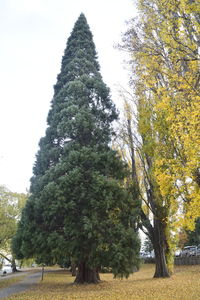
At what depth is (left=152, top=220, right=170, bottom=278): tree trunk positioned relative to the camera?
16828 mm

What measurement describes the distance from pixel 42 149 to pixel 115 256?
24.6ft

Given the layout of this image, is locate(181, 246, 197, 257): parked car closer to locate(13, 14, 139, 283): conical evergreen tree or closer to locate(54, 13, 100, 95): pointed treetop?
locate(13, 14, 139, 283): conical evergreen tree

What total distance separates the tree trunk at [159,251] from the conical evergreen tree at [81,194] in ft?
16.0

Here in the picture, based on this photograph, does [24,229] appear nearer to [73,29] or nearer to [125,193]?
[125,193]

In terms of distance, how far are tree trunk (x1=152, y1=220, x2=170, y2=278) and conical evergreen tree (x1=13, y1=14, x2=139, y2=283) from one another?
486cm

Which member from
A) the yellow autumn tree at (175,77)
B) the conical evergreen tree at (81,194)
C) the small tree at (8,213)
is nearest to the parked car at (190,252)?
the conical evergreen tree at (81,194)

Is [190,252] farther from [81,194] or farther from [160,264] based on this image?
[81,194]

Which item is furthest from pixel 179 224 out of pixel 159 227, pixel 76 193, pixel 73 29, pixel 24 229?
pixel 73 29

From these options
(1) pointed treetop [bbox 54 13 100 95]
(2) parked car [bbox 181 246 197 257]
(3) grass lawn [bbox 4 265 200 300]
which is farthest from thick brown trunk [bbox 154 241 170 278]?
(1) pointed treetop [bbox 54 13 100 95]

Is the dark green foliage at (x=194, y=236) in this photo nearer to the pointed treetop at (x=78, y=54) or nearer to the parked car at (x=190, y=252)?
the parked car at (x=190, y=252)

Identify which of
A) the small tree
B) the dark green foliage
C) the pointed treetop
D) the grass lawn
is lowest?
the grass lawn

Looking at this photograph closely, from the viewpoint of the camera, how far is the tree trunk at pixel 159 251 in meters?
16.8

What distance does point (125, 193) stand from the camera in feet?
43.4

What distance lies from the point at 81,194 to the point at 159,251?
777 cm
